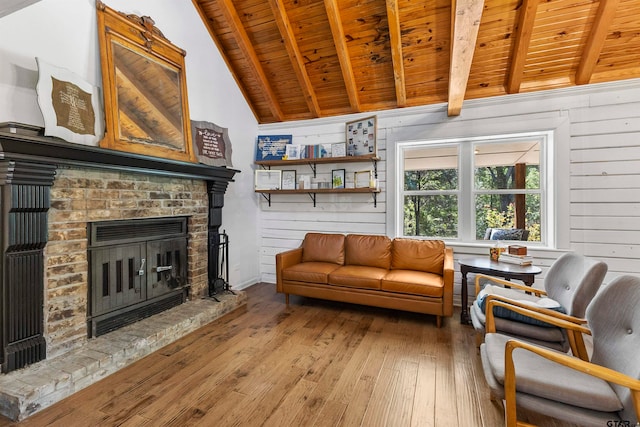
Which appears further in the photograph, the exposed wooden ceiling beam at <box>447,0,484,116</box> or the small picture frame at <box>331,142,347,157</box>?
the small picture frame at <box>331,142,347,157</box>

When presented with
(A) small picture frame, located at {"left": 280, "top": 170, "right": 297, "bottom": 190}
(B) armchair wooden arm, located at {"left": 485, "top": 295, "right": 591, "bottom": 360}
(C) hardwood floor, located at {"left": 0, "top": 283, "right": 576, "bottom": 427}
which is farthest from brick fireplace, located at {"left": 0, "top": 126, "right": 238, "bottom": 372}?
(B) armchair wooden arm, located at {"left": 485, "top": 295, "right": 591, "bottom": 360}

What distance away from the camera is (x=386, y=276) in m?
3.29

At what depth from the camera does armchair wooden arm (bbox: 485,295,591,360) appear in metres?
1.73

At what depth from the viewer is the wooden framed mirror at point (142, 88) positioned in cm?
252

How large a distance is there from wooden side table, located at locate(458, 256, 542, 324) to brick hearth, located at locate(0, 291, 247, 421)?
2674mm

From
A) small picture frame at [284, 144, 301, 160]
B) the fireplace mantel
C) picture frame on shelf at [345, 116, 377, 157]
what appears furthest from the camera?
small picture frame at [284, 144, 301, 160]

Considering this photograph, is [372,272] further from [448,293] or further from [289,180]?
[289,180]

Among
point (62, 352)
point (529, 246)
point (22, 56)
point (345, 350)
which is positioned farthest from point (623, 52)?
point (62, 352)

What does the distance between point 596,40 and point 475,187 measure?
173 centimetres

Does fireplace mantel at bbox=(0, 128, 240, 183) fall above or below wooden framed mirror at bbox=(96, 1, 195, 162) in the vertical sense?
below

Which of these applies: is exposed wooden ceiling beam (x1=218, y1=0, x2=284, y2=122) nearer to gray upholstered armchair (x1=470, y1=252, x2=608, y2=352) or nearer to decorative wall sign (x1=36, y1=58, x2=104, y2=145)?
decorative wall sign (x1=36, y1=58, x2=104, y2=145)

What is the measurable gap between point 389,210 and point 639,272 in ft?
8.55

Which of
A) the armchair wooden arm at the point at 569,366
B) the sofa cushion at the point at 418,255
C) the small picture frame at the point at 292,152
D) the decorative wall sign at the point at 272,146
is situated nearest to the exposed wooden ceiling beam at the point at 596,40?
the sofa cushion at the point at 418,255

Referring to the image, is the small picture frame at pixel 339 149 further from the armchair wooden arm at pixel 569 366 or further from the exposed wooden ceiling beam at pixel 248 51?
the armchair wooden arm at pixel 569 366
